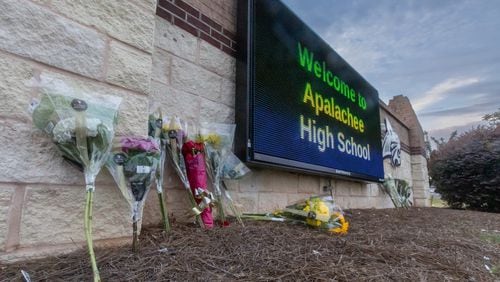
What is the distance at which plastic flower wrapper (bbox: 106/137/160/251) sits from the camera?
1393 mm

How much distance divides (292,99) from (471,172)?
6.65 m

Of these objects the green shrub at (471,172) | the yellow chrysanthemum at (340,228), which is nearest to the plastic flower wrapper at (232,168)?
the yellow chrysanthemum at (340,228)

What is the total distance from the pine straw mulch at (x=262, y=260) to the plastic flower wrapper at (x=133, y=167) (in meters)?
0.20

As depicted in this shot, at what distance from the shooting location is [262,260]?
146 cm

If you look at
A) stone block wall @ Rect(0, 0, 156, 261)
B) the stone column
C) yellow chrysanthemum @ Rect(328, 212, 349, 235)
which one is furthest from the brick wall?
the stone column

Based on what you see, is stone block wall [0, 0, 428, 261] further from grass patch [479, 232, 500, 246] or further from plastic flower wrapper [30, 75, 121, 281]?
grass patch [479, 232, 500, 246]

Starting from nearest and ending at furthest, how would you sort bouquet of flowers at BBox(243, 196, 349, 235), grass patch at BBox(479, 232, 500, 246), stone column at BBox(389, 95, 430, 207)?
bouquet of flowers at BBox(243, 196, 349, 235) → grass patch at BBox(479, 232, 500, 246) → stone column at BBox(389, 95, 430, 207)

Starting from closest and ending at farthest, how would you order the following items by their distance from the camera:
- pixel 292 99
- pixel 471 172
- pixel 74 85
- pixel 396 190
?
pixel 74 85 < pixel 292 99 < pixel 396 190 < pixel 471 172

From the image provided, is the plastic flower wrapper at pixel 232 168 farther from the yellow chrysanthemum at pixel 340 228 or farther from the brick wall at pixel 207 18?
the brick wall at pixel 207 18

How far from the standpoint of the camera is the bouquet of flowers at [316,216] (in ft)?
8.07

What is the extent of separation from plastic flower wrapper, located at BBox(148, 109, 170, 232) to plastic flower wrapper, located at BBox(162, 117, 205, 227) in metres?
0.03

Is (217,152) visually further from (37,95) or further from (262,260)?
(37,95)

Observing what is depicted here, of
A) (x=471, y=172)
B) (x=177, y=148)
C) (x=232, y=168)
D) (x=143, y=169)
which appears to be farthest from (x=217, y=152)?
(x=471, y=172)

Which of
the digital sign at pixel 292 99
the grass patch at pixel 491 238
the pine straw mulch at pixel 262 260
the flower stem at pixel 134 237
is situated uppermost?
the digital sign at pixel 292 99
